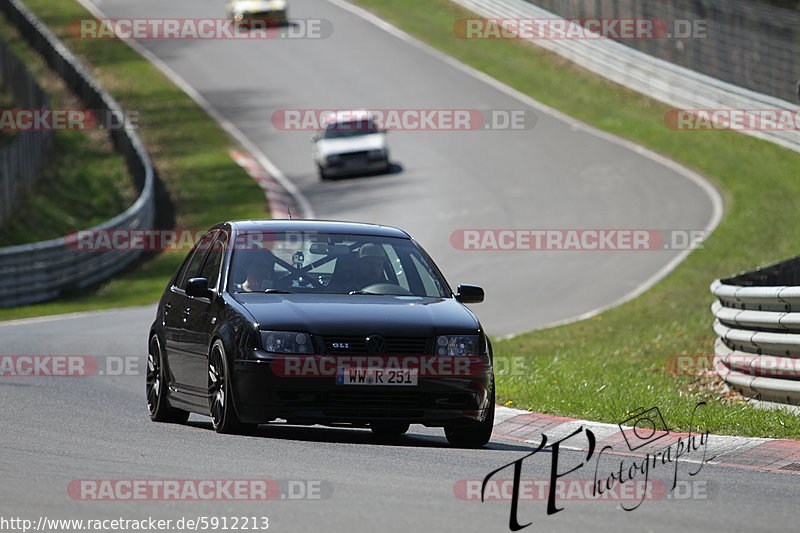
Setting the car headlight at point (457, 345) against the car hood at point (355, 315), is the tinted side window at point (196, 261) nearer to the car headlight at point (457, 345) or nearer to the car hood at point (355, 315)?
the car hood at point (355, 315)

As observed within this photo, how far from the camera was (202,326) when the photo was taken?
34.5ft

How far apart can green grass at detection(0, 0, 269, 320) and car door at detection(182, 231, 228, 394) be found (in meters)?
13.8

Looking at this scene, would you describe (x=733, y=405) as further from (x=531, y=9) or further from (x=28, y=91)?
(x=531, y=9)

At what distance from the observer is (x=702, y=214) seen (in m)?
32.0

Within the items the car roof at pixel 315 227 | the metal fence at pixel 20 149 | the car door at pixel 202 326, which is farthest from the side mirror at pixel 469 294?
the metal fence at pixel 20 149

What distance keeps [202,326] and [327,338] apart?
136 centimetres

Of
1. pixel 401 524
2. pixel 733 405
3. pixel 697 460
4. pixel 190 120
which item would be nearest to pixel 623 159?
pixel 190 120

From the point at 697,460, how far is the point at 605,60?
126 feet

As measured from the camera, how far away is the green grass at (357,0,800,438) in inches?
482

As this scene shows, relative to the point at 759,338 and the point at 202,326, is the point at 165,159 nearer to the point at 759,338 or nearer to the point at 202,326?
the point at 759,338

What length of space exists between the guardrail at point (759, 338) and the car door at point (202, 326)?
15.3ft

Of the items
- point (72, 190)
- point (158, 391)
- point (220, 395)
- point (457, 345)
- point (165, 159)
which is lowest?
point (165, 159)

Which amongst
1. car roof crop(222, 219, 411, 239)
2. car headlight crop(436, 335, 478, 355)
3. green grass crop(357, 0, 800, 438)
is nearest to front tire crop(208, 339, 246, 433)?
car roof crop(222, 219, 411, 239)

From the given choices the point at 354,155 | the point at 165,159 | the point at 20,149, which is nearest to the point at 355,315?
the point at 20,149
